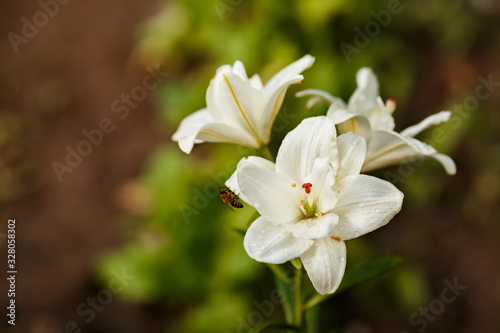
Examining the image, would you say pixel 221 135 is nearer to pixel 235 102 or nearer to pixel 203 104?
pixel 235 102

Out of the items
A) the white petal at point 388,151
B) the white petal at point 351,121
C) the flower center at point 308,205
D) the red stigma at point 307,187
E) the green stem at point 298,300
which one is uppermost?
the white petal at point 351,121

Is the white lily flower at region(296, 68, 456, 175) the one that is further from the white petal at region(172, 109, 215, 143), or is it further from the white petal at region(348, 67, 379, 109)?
the white petal at region(172, 109, 215, 143)

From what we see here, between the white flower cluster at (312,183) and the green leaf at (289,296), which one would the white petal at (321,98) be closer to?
the white flower cluster at (312,183)

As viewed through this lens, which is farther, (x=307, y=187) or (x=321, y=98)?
(x=321, y=98)

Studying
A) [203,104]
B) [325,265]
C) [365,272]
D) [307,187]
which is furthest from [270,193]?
[203,104]

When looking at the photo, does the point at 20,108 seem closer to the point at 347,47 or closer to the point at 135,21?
the point at 135,21

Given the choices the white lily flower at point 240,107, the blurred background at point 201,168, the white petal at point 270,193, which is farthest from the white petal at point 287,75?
the blurred background at point 201,168

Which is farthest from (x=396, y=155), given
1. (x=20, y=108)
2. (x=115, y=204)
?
(x=20, y=108)
